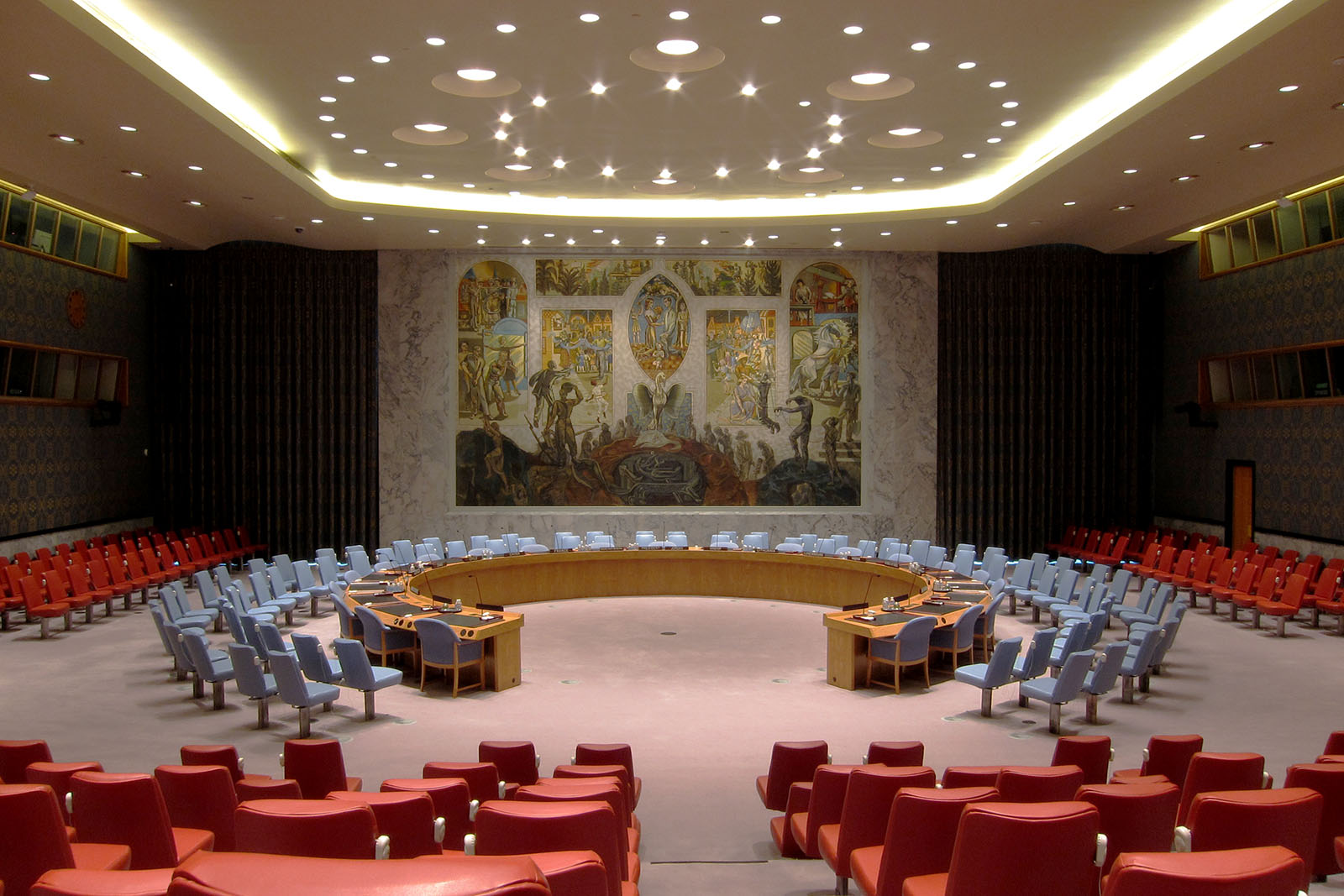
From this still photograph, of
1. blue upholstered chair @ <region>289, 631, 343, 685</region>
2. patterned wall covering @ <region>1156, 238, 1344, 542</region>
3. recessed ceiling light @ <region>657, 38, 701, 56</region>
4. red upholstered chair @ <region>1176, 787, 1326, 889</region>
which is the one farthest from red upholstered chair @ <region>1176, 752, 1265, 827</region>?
patterned wall covering @ <region>1156, 238, 1344, 542</region>

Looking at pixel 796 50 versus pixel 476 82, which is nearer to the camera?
pixel 796 50

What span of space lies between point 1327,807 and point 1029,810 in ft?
8.97

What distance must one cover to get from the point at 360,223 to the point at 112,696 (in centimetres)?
963

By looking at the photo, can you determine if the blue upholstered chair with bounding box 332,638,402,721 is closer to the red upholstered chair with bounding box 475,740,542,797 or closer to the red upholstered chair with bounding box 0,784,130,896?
the red upholstered chair with bounding box 475,740,542,797

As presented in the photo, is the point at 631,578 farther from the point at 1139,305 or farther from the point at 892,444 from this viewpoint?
the point at 1139,305

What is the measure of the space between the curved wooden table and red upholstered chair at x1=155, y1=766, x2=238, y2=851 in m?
6.32

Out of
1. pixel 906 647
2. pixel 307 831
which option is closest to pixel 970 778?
pixel 307 831

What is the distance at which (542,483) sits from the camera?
19578 millimetres

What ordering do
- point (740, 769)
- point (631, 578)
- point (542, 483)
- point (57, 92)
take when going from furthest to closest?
point (542, 483) → point (631, 578) → point (57, 92) → point (740, 769)

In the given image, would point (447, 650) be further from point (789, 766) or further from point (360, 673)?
point (789, 766)

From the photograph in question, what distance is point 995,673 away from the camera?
357 inches

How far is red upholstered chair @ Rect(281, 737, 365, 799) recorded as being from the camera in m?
5.56

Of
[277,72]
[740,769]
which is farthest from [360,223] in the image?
[740,769]

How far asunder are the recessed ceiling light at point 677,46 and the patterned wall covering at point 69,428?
10927mm
